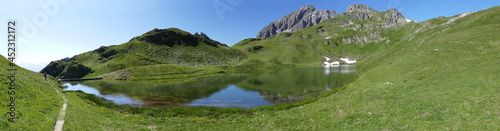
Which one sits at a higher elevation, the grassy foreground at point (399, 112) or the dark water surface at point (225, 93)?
the grassy foreground at point (399, 112)

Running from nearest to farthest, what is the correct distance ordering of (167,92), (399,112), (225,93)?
(399,112) < (225,93) < (167,92)

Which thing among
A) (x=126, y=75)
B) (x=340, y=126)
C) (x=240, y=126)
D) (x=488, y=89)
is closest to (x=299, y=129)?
(x=340, y=126)

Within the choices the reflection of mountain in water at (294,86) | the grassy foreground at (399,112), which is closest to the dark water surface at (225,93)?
the reflection of mountain in water at (294,86)

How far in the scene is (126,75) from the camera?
151 metres

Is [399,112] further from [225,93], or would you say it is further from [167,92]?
[167,92]

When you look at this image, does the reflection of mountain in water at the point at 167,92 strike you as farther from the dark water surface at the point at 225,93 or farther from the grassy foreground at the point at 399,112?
the grassy foreground at the point at 399,112

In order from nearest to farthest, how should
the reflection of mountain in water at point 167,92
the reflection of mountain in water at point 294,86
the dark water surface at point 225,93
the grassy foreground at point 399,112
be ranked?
the grassy foreground at point 399,112
the dark water surface at point 225,93
the reflection of mountain in water at point 294,86
the reflection of mountain in water at point 167,92

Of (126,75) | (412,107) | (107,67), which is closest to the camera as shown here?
(412,107)

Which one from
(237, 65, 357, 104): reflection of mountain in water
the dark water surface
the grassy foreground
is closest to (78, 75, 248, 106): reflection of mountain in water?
the dark water surface

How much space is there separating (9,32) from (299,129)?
114ft

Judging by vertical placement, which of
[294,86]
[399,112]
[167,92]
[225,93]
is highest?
[399,112]

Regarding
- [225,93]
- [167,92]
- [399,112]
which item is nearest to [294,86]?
[225,93]

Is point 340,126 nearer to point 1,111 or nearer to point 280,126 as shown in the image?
point 280,126

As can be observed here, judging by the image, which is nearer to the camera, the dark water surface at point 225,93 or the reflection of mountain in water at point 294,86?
the dark water surface at point 225,93
